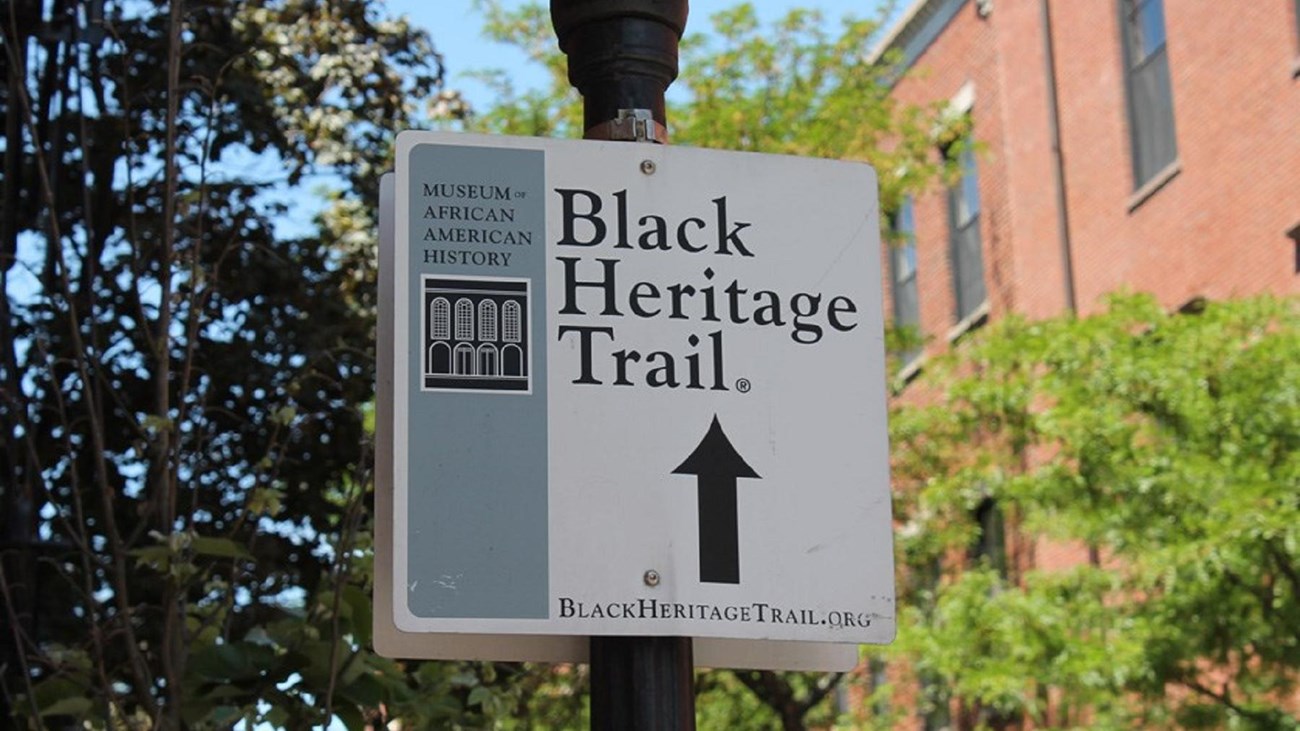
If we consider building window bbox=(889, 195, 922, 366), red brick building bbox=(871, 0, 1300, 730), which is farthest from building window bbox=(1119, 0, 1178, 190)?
building window bbox=(889, 195, 922, 366)

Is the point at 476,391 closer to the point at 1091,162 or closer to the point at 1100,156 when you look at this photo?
the point at 1100,156

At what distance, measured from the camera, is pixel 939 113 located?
22953 millimetres

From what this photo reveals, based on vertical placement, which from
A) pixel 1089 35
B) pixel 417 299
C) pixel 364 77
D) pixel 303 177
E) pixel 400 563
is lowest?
pixel 400 563

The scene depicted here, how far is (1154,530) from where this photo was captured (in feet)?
44.7

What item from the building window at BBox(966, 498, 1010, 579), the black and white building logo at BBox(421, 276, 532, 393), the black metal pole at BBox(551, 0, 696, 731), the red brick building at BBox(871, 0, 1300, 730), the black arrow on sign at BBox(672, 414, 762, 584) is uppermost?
the red brick building at BBox(871, 0, 1300, 730)

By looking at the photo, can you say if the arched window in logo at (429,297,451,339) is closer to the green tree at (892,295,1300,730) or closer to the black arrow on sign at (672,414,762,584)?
the black arrow on sign at (672,414,762,584)

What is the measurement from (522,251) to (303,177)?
9273 mm

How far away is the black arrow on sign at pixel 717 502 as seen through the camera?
3420mm

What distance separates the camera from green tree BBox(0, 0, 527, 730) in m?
6.67

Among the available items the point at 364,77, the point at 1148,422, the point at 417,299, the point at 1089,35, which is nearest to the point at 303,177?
the point at 364,77

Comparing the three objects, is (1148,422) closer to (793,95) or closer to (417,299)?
(793,95)

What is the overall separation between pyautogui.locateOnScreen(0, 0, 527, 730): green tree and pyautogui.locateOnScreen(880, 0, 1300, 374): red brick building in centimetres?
681

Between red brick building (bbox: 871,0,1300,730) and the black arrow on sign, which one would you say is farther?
red brick building (bbox: 871,0,1300,730)

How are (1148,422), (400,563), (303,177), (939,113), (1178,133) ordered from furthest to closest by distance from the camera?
(939,113) < (1178,133) < (1148,422) < (303,177) < (400,563)
